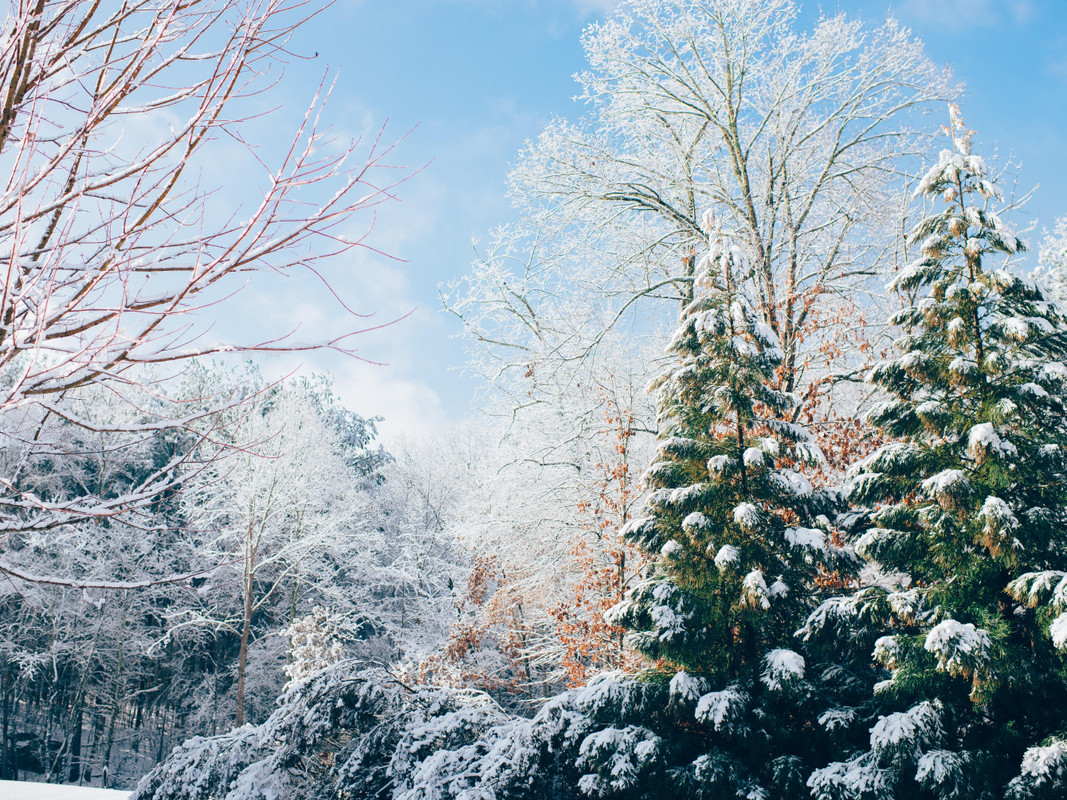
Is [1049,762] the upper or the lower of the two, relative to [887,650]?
lower

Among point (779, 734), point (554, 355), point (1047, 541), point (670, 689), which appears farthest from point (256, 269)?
point (554, 355)

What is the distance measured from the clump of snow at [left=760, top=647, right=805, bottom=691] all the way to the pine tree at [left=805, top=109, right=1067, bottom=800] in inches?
19.0

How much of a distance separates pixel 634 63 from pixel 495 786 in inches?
407

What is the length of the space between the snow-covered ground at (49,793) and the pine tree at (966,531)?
842 cm

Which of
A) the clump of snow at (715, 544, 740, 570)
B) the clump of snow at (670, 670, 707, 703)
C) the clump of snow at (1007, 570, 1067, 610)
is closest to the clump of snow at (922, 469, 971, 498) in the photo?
the clump of snow at (1007, 570, 1067, 610)

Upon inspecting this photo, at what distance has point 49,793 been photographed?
8547 mm

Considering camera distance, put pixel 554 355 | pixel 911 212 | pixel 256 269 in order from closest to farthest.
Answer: pixel 256 269
pixel 911 212
pixel 554 355

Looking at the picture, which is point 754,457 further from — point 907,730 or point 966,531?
point 907,730

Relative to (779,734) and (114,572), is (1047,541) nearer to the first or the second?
(779,734)

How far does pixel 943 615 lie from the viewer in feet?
19.1

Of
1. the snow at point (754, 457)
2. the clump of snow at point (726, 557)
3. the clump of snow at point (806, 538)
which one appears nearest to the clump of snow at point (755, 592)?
the clump of snow at point (726, 557)

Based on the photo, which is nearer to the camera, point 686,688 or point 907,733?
point 907,733

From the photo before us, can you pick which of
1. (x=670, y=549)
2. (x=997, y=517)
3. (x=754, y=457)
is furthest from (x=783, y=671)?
(x=997, y=517)

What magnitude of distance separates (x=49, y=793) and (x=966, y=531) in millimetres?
10957
